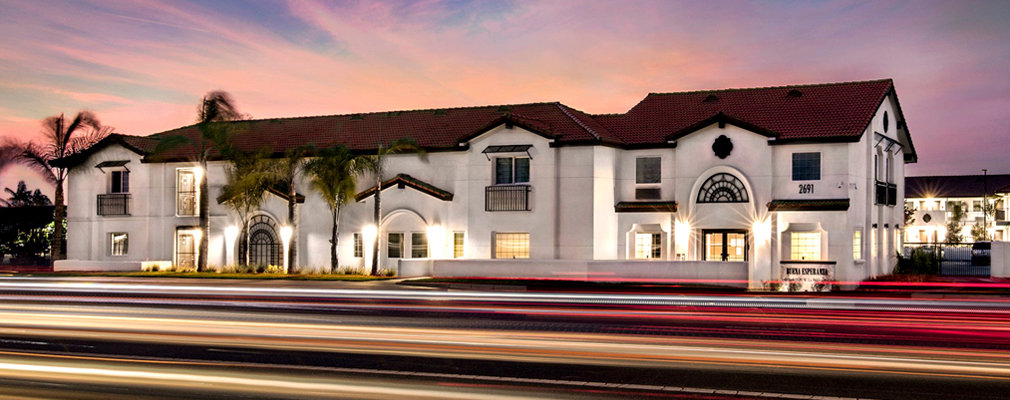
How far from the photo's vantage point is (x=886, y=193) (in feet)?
131

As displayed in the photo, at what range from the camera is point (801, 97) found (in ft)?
126

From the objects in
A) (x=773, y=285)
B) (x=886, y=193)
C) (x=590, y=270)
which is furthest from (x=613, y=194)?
(x=886, y=193)

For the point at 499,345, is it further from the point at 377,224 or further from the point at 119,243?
the point at 119,243

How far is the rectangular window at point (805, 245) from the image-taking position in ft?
116

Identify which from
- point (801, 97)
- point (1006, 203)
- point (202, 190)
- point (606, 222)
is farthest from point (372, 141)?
point (1006, 203)

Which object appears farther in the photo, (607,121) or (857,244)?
(607,121)

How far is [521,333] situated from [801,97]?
2502cm

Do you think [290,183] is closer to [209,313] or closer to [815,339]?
[209,313]

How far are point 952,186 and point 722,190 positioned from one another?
8432 cm

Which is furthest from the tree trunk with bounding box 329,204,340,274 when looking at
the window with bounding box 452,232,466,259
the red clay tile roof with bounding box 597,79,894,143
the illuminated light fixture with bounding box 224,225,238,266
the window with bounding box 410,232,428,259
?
the red clay tile roof with bounding box 597,79,894,143

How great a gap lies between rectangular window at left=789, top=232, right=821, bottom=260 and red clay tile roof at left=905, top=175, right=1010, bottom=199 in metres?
81.2

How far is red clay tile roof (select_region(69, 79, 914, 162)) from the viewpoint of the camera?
36.4 meters

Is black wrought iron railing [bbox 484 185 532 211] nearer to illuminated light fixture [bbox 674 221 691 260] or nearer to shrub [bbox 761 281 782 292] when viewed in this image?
illuminated light fixture [bbox 674 221 691 260]

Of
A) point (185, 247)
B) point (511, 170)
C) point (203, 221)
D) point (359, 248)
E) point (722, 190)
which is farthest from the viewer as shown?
Answer: point (185, 247)
